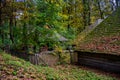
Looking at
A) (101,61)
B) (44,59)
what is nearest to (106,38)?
(101,61)

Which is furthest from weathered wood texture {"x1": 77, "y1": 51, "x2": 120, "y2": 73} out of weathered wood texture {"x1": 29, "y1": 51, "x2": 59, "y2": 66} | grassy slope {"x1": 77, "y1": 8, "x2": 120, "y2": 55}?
weathered wood texture {"x1": 29, "y1": 51, "x2": 59, "y2": 66}

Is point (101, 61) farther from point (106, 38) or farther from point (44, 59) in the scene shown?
point (44, 59)

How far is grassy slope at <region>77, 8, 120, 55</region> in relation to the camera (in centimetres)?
1350

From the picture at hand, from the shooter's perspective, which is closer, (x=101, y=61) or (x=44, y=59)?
(x=101, y=61)

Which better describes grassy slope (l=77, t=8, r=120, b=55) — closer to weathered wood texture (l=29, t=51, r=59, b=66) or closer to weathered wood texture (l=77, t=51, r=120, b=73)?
weathered wood texture (l=77, t=51, r=120, b=73)

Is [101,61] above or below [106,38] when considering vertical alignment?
below

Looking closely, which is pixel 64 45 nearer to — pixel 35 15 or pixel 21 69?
pixel 35 15

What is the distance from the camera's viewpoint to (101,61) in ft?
45.8

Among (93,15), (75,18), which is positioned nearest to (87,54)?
(75,18)

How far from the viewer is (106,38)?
14906 millimetres

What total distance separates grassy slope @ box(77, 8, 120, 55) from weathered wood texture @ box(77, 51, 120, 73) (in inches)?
18.0

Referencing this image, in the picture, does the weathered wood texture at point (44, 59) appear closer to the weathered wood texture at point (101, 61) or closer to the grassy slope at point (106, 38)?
the weathered wood texture at point (101, 61)

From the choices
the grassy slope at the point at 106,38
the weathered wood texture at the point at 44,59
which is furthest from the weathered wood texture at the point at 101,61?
the weathered wood texture at the point at 44,59

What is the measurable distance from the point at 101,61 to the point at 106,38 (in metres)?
2.03
